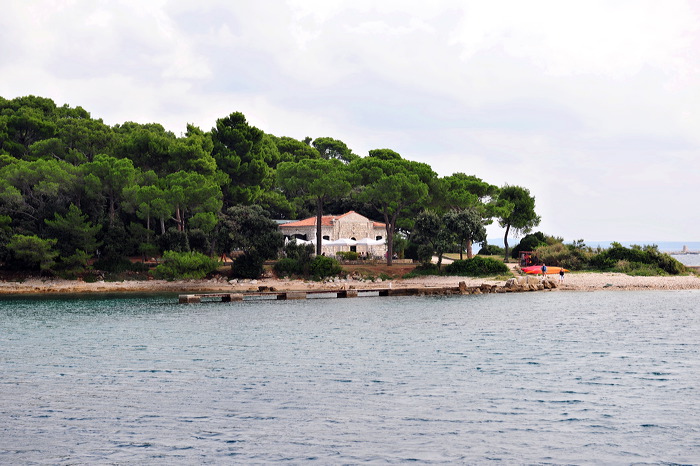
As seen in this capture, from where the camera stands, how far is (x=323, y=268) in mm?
63094

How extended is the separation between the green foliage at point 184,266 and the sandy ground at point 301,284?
107 cm

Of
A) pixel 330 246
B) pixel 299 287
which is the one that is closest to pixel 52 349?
pixel 299 287

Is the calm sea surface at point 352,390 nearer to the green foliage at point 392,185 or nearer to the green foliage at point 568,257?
the green foliage at point 392,185

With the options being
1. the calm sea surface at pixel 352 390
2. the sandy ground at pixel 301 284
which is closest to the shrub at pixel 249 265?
the sandy ground at pixel 301 284

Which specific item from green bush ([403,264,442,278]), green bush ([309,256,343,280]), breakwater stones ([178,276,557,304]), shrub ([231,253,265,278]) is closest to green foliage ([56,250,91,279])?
breakwater stones ([178,276,557,304])

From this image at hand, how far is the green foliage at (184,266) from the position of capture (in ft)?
195

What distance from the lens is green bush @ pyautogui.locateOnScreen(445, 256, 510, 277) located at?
63469 mm

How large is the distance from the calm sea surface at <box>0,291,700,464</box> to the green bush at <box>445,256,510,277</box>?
2582 centimetres

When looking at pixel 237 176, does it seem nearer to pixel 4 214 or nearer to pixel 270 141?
pixel 270 141

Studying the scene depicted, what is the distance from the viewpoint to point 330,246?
7331 cm

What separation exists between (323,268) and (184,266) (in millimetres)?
12014

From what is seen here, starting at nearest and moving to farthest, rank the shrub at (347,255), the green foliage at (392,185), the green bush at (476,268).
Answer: the green bush at (476,268)
the green foliage at (392,185)
the shrub at (347,255)

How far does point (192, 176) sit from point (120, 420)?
48250mm

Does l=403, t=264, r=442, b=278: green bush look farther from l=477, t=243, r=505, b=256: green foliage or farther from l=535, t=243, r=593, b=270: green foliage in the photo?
l=477, t=243, r=505, b=256: green foliage
